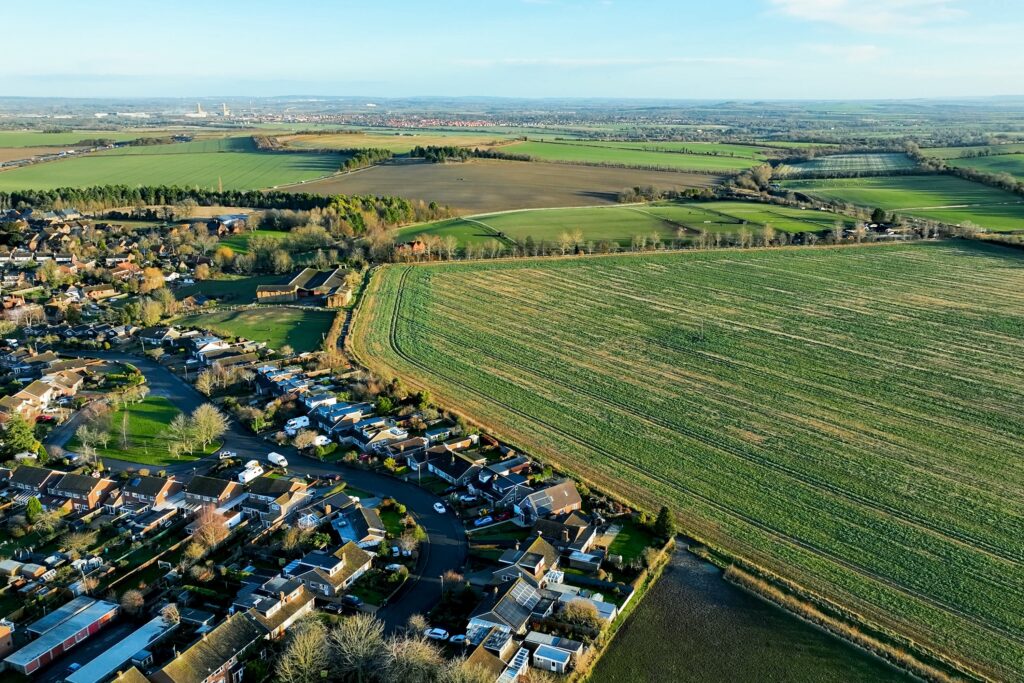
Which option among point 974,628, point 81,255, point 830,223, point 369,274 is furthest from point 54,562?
point 830,223

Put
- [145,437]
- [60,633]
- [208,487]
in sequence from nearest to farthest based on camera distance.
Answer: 1. [60,633]
2. [208,487]
3. [145,437]

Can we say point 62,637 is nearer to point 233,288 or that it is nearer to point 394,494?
point 394,494

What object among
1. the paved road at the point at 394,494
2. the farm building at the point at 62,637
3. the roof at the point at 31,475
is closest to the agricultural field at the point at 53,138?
the paved road at the point at 394,494

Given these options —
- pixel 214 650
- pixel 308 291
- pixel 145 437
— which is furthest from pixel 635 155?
pixel 214 650

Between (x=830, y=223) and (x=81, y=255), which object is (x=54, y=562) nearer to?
(x=81, y=255)

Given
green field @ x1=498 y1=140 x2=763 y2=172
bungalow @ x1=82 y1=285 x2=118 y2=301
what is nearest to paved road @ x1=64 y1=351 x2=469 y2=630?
bungalow @ x1=82 y1=285 x2=118 y2=301

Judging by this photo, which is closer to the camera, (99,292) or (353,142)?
(99,292)

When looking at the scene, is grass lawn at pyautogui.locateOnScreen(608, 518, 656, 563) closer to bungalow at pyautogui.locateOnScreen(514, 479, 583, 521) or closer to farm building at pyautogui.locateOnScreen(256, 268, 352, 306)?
bungalow at pyautogui.locateOnScreen(514, 479, 583, 521)
